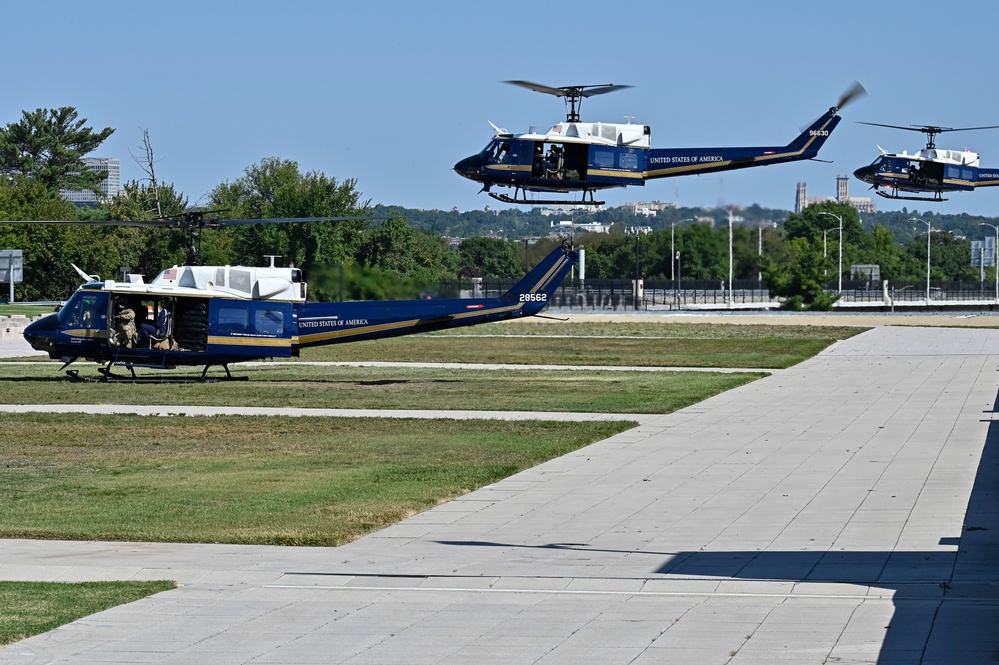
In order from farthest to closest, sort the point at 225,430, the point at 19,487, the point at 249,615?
the point at 225,430 → the point at 19,487 → the point at 249,615

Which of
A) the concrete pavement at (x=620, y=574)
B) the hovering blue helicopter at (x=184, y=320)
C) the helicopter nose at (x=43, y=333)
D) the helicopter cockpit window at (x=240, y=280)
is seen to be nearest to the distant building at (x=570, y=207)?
the hovering blue helicopter at (x=184, y=320)

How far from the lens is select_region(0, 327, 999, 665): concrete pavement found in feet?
32.7

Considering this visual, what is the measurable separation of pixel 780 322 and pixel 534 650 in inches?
3080

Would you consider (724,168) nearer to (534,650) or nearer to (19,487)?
(19,487)

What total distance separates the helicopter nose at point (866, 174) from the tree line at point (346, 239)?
5.78 m

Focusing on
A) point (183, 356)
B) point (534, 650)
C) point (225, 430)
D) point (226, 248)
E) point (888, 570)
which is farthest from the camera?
point (226, 248)

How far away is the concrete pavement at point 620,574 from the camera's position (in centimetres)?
997

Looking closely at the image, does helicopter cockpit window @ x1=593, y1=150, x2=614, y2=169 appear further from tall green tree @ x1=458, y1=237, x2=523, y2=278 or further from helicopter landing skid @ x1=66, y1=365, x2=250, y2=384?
tall green tree @ x1=458, y1=237, x2=523, y2=278

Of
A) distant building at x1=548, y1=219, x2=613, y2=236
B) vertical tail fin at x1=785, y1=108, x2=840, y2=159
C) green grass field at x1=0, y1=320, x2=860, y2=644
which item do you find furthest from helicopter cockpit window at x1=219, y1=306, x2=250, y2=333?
distant building at x1=548, y1=219, x2=613, y2=236

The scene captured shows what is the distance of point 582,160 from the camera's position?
4641 cm

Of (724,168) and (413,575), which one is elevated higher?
(724,168)

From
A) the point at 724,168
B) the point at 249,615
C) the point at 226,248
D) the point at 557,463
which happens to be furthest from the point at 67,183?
the point at 249,615

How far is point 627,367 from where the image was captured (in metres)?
45.5

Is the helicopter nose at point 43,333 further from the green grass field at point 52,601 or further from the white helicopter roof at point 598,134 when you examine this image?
the green grass field at point 52,601
